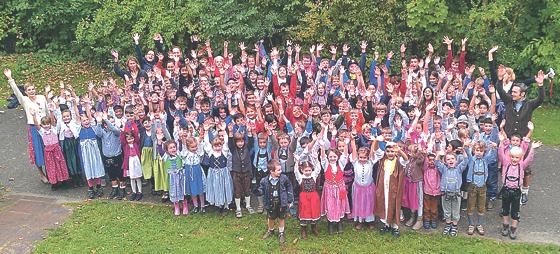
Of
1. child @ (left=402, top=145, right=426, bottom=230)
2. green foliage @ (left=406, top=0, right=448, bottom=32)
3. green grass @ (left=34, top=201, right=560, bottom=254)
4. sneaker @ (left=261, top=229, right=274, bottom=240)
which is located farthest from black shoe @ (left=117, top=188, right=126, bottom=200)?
green foliage @ (left=406, top=0, right=448, bottom=32)

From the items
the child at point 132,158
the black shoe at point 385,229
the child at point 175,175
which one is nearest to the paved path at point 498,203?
the child at point 132,158

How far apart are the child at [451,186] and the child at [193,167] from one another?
11.4 ft

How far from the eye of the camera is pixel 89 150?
9211mm

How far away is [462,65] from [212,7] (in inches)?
256

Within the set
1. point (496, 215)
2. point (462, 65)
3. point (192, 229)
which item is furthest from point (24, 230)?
point (462, 65)

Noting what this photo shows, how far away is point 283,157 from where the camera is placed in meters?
8.45

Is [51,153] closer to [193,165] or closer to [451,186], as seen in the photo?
[193,165]

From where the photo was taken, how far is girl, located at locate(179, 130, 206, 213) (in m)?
8.49

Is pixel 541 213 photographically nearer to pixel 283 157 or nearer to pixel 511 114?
pixel 511 114

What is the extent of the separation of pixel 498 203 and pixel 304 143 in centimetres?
317

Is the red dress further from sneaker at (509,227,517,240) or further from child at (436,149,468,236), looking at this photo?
sneaker at (509,227,517,240)

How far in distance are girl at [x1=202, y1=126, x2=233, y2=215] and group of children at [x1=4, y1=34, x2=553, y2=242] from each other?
0.06 ft

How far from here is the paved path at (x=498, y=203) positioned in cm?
798

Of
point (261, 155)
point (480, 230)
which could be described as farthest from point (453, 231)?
point (261, 155)
